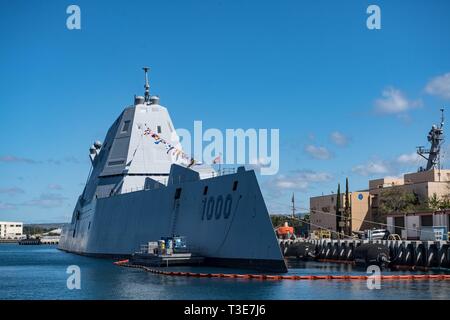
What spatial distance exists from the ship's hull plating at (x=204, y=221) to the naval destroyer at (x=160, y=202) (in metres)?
0.04

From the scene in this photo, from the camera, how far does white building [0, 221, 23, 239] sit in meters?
188

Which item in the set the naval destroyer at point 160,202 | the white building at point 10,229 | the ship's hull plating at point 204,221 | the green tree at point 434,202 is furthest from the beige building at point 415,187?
the white building at point 10,229

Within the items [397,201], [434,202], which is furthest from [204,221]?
[397,201]

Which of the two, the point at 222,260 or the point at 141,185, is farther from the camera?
the point at 141,185

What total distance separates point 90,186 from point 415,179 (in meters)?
30.6

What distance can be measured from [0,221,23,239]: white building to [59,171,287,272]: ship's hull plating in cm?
15605

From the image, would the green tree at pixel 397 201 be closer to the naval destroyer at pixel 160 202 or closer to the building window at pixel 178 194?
the naval destroyer at pixel 160 202

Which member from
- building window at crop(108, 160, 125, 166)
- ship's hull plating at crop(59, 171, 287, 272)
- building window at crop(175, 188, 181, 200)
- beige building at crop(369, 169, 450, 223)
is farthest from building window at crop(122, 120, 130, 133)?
beige building at crop(369, 169, 450, 223)

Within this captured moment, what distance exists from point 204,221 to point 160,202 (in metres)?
5.80

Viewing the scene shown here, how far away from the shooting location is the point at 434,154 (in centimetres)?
6394

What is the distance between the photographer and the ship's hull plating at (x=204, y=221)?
2533 centimetres

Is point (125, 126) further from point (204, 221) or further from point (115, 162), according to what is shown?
point (204, 221)
